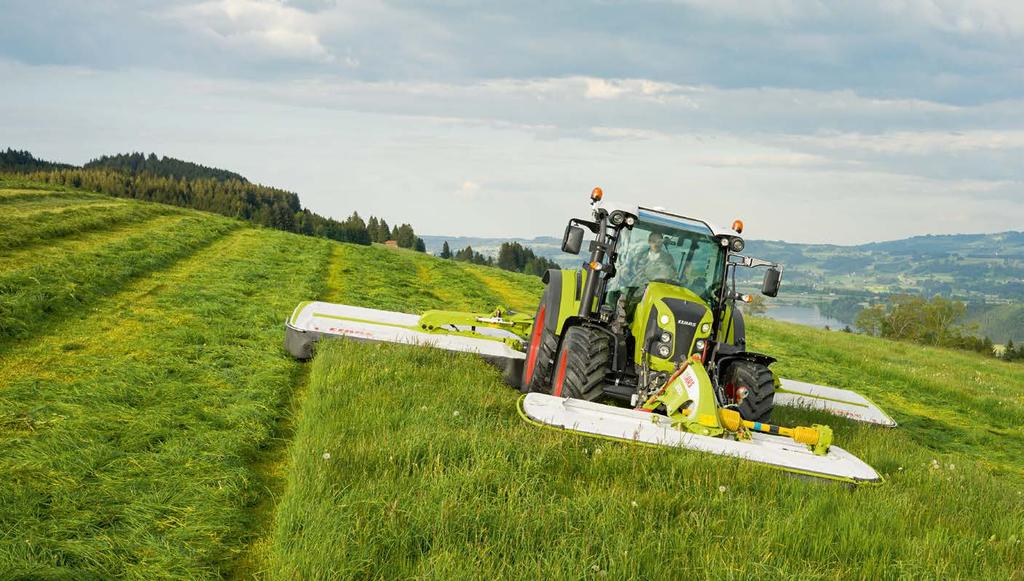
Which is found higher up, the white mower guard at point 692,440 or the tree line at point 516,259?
the tree line at point 516,259

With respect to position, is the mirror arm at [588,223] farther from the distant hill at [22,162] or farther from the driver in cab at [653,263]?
the distant hill at [22,162]

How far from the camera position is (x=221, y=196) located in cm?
8606

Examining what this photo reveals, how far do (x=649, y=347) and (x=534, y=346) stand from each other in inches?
74.5

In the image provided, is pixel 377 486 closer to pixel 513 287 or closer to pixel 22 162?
pixel 513 287

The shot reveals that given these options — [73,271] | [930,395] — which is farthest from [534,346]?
[930,395]

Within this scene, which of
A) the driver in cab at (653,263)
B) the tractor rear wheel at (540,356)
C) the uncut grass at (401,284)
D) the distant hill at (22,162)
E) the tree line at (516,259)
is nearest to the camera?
the driver in cab at (653,263)

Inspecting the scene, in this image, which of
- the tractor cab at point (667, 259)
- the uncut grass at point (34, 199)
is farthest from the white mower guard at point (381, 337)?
the uncut grass at point (34, 199)

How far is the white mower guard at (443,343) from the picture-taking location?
353 inches

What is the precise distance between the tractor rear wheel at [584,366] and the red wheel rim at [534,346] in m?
1.48

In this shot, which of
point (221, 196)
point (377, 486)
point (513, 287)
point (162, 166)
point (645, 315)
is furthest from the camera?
point (162, 166)

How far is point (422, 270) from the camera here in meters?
25.9

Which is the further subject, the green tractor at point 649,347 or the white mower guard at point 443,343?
the white mower guard at point 443,343

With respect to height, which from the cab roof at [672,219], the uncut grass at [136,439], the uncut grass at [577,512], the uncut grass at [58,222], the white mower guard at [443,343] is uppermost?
the cab roof at [672,219]

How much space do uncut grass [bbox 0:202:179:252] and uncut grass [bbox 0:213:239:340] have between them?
571 mm
